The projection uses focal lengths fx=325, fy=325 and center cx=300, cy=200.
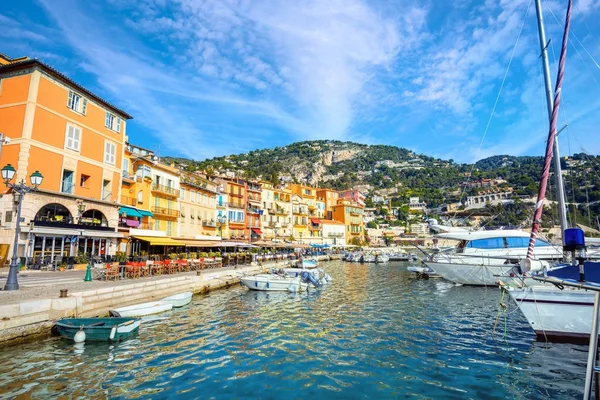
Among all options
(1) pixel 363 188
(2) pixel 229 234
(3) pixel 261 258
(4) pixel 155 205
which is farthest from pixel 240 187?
(1) pixel 363 188

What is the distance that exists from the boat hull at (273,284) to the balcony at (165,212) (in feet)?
52.2

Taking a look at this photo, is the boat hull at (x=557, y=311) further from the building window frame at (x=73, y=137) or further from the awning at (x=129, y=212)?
the awning at (x=129, y=212)

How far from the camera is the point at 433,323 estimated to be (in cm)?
1338

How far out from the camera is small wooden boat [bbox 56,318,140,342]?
10219mm

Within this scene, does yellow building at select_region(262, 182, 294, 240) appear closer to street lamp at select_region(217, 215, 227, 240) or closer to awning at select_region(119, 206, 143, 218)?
street lamp at select_region(217, 215, 227, 240)

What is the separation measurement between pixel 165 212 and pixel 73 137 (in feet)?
39.7

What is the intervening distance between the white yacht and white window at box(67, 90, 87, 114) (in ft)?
94.1

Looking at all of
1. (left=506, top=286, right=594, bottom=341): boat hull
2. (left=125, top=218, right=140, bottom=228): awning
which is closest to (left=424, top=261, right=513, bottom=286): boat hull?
(left=506, top=286, right=594, bottom=341): boat hull

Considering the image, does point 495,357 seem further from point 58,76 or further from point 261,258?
point 261,258

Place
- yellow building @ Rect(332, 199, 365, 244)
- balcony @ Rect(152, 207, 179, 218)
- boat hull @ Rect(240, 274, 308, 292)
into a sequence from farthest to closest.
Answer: yellow building @ Rect(332, 199, 365, 244)
balcony @ Rect(152, 207, 179, 218)
boat hull @ Rect(240, 274, 308, 292)

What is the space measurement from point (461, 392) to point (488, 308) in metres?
10.7

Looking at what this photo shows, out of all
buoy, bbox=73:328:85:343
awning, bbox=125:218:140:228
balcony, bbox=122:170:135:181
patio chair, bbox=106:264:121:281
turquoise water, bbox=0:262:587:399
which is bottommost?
turquoise water, bbox=0:262:587:399

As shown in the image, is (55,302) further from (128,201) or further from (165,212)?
(165,212)

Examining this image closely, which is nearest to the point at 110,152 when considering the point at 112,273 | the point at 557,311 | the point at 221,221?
the point at 112,273
